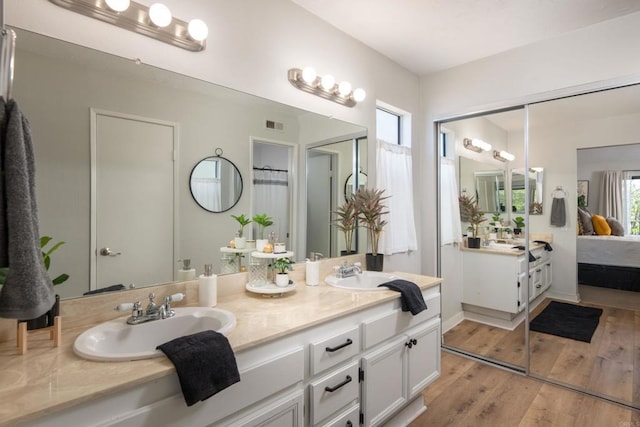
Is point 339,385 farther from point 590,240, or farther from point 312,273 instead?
point 590,240

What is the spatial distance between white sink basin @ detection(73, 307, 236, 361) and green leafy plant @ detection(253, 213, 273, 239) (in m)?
0.60

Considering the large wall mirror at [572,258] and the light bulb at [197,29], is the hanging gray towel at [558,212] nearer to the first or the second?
the large wall mirror at [572,258]

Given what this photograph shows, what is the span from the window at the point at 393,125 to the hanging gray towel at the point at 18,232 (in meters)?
2.44

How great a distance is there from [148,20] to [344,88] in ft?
4.23

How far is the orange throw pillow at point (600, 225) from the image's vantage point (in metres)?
2.56

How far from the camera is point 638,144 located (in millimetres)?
2299

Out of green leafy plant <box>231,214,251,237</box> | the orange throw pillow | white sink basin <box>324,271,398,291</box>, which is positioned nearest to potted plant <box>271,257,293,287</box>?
green leafy plant <box>231,214,251,237</box>

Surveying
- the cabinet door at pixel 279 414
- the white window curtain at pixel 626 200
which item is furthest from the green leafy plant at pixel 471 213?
the cabinet door at pixel 279 414

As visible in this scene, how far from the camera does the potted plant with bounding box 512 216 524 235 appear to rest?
268 cm

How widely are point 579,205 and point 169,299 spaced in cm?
301

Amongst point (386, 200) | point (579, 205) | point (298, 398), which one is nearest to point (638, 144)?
point (579, 205)

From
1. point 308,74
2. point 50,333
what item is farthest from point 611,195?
point 50,333

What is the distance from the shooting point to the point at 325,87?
87.8 inches

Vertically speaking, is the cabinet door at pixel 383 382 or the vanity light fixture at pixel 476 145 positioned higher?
the vanity light fixture at pixel 476 145
